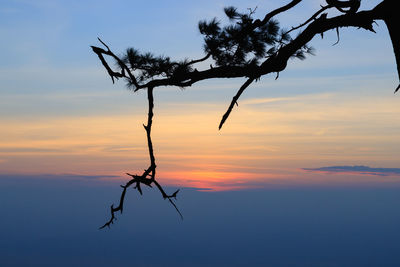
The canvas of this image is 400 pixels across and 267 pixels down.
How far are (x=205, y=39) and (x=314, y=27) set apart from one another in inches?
59.8

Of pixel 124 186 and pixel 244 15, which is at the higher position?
pixel 244 15

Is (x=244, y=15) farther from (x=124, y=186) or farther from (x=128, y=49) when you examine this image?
(x=124, y=186)

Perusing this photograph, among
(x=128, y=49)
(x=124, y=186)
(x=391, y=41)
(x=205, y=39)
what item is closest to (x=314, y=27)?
(x=391, y=41)

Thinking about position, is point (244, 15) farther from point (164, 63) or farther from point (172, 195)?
point (172, 195)

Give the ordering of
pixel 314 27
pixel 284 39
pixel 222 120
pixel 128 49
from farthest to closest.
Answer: pixel 284 39, pixel 128 49, pixel 314 27, pixel 222 120

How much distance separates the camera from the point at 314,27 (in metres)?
4.52

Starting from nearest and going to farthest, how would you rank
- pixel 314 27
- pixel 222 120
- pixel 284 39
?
pixel 222 120 → pixel 314 27 → pixel 284 39

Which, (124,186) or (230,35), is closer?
(124,186)

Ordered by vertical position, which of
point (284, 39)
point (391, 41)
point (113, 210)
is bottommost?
point (113, 210)

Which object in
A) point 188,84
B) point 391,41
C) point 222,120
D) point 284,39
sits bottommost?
point 222,120

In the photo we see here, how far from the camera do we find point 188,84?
4.71 meters

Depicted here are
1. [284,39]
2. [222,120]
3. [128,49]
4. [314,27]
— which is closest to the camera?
[222,120]

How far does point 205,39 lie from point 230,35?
36cm

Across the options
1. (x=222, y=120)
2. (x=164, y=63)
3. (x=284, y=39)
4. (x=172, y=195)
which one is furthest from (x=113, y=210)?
(x=284, y=39)
